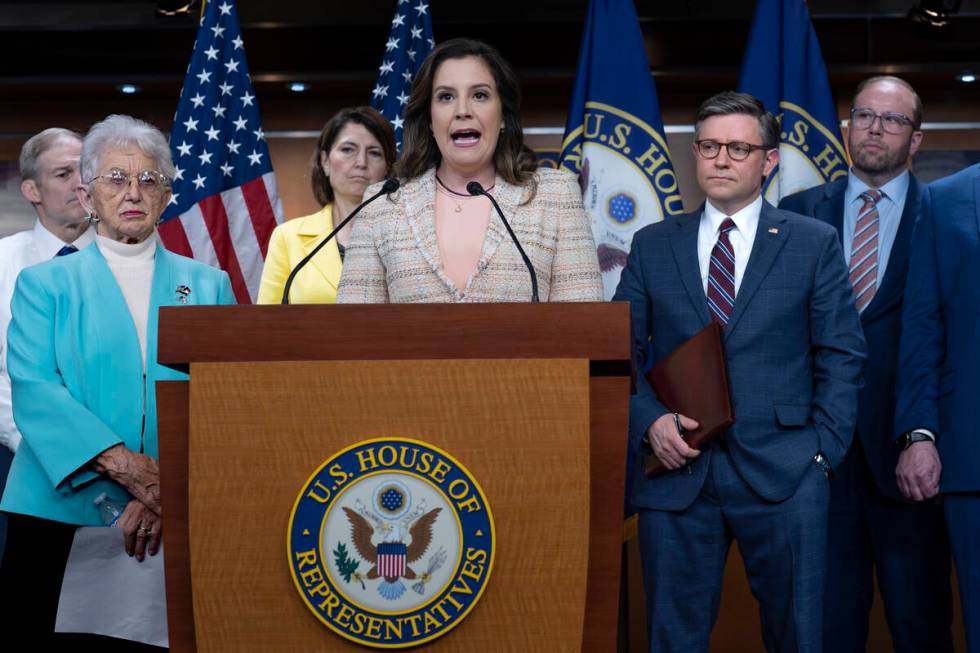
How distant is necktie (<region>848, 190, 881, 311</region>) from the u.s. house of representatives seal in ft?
6.27

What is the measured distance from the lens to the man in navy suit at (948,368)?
2566 millimetres

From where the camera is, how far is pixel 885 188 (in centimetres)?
343

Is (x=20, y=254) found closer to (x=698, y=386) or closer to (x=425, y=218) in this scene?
(x=425, y=218)

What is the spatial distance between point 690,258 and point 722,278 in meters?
0.09

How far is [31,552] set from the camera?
2436 millimetres

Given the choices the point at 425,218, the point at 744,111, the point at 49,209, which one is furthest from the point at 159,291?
the point at 744,111

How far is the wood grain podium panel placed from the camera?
167 centimetres

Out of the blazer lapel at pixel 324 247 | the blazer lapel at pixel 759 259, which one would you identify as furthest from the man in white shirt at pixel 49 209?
the blazer lapel at pixel 759 259

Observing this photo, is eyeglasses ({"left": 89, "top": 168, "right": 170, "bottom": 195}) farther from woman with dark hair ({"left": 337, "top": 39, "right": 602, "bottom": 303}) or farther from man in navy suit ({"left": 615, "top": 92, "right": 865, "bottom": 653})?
man in navy suit ({"left": 615, "top": 92, "right": 865, "bottom": 653})

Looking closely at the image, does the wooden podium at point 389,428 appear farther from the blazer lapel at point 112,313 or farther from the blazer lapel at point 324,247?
the blazer lapel at point 324,247

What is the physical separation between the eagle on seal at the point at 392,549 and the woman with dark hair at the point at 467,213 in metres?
0.70

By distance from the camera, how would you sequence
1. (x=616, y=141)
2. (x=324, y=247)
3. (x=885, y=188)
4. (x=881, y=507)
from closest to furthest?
(x=881, y=507), (x=885, y=188), (x=324, y=247), (x=616, y=141)

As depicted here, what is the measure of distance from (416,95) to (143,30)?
10.0 feet

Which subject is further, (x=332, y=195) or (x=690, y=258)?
(x=332, y=195)
